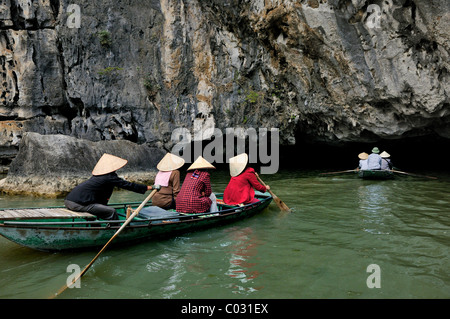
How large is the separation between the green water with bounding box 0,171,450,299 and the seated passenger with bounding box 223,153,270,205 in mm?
578

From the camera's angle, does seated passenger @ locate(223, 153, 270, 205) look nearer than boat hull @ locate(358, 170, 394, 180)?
Yes

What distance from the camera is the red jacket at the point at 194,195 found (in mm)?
6301

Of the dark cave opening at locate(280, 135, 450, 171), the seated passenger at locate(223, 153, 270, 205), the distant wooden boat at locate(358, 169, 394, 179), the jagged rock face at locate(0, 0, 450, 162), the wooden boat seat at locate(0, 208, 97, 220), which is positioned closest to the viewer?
the wooden boat seat at locate(0, 208, 97, 220)

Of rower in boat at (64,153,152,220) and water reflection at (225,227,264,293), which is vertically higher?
rower in boat at (64,153,152,220)

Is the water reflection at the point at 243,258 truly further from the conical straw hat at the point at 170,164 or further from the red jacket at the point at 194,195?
the conical straw hat at the point at 170,164

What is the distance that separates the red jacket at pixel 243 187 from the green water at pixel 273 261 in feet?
1.86

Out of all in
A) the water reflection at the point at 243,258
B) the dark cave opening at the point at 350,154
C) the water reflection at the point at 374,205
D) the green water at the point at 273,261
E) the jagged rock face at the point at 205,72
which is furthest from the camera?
the dark cave opening at the point at 350,154

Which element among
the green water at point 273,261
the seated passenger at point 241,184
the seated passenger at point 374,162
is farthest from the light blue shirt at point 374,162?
the seated passenger at point 241,184

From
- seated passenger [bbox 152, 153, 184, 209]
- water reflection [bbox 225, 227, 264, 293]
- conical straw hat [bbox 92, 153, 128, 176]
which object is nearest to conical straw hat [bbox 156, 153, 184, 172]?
seated passenger [bbox 152, 153, 184, 209]

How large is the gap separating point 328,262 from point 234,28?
→ 12578 mm

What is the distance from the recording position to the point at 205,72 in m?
15.5

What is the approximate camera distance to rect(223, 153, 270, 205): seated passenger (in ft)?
23.9

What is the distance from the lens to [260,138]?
1622 centimetres

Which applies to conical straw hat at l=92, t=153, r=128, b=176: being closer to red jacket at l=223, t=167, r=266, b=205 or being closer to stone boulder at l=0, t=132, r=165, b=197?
red jacket at l=223, t=167, r=266, b=205
